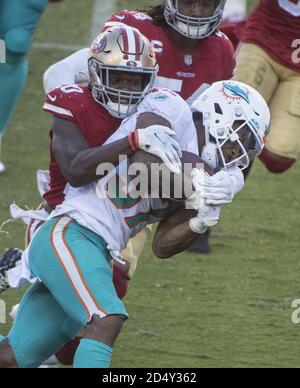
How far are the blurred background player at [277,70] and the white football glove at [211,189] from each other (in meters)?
2.44

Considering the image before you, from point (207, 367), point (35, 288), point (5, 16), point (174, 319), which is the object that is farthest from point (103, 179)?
point (5, 16)

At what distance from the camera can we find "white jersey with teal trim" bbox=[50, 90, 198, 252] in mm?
4188

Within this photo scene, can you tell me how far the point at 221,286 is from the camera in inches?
240

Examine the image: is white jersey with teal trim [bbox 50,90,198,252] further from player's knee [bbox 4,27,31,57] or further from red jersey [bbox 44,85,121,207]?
player's knee [bbox 4,27,31,57]

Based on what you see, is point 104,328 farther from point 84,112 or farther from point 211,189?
point 84,112

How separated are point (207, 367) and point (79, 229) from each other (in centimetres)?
108

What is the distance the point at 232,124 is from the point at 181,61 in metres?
1.16

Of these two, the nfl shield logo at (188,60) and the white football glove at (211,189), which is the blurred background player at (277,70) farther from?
the white football glove at (211,189)

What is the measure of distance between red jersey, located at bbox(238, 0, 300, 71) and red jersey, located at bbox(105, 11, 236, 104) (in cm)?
137

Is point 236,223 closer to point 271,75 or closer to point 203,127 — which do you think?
point 271,75

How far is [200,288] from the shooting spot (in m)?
6.04

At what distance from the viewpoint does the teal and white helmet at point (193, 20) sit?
5148 mm

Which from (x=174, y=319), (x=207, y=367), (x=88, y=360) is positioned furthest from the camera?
(x=174, y=319)
